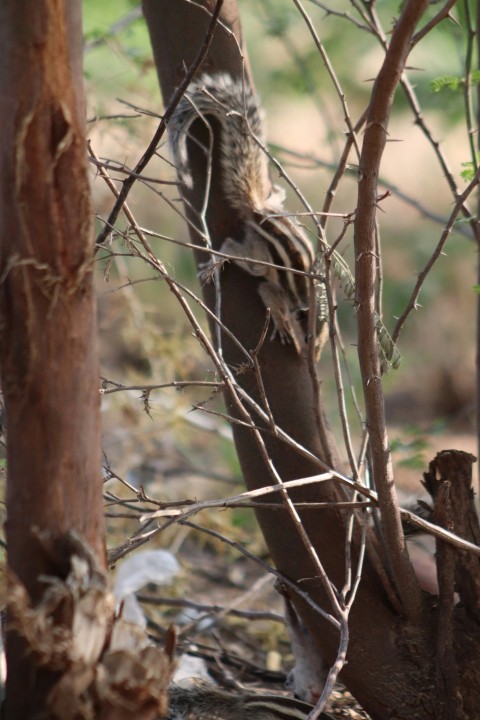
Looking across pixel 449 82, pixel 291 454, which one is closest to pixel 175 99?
pixel 449 82

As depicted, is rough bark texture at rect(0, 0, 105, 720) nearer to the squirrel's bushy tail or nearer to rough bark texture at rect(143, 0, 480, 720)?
rough bark texture at rect(143, 0, 480, 720)

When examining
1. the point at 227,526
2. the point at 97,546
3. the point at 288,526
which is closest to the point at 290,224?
the point at 288,526

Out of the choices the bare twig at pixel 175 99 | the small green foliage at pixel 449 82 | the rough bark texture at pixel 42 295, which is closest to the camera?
the rough bark texture at pixel 42 295

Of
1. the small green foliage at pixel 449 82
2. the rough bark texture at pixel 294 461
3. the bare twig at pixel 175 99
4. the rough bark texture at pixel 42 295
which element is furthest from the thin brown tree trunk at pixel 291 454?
the rough bark texture at pixel 42 295

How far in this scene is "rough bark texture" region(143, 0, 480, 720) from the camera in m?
1.76

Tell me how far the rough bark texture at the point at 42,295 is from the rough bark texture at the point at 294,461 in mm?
705

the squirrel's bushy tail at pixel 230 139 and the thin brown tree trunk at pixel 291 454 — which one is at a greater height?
the squirrel's bushy tail at pixel 230 139

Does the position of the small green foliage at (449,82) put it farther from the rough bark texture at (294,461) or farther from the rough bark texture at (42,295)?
the rough bark texture at (42,295)

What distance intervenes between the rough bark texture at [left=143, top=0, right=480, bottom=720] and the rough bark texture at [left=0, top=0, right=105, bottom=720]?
0.70 meters

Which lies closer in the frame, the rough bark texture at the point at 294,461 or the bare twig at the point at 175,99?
the bare twig at the point at 175,99

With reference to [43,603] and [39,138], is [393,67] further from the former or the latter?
[43,603]

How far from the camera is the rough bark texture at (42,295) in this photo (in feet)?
3.62

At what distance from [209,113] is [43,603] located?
137cm

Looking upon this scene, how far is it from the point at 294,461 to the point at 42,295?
0.91m
